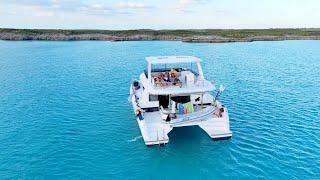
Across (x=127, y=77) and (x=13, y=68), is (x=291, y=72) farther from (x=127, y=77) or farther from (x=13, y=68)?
(x=13, y=68)

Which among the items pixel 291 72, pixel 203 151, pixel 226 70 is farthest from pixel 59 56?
pixel 203 151

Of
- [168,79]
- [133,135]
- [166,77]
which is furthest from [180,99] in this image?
[133,135]

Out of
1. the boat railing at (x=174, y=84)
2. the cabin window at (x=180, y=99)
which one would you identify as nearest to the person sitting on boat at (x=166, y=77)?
the boat railing at (x=174, y=84)

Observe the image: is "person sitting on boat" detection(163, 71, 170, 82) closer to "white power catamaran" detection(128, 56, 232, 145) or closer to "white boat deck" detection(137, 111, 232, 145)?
"white power catamaran" detection(128, 56, 232, 145)

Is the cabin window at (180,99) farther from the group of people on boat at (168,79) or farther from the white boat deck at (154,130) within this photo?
the white boat deck at (154,130)

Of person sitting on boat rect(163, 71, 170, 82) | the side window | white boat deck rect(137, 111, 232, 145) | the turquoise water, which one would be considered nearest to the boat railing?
person sitting on boat rect(163, 71, 170, 82)
